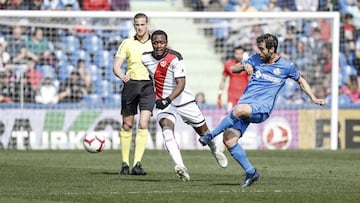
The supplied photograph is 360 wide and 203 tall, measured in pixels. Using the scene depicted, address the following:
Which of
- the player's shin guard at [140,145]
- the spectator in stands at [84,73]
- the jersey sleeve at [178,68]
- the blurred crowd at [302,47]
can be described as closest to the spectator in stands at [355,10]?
the blurred crowd at [302,47]

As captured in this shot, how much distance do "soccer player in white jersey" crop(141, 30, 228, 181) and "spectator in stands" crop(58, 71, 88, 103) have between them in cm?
1082

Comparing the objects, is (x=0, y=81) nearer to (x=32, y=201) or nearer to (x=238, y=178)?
(x=238, y=178)

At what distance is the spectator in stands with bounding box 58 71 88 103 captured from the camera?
84.0 feet

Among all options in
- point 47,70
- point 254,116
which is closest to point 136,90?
point 254,116

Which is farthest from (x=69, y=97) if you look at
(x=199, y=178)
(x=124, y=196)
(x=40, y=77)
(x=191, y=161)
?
(x=124, y=196)

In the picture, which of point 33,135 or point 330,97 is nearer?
point 33,135

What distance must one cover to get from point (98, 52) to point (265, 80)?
512 inches

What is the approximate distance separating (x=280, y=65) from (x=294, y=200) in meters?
2.65

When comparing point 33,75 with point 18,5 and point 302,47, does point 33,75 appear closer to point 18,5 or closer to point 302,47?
point 18,5

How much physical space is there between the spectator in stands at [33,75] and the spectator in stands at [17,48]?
0.48 feet

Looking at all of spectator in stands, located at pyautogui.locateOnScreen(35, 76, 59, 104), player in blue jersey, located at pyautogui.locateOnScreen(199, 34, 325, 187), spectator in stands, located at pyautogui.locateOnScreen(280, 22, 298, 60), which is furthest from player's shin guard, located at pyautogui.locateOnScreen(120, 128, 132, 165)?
spectator in stands, located at pyautogui.locateOnScreen(280, 22, 298, 60)

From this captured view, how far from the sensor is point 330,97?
26.7 meters

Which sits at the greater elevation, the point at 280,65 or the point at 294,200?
the point at 280,65

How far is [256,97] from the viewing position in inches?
540
